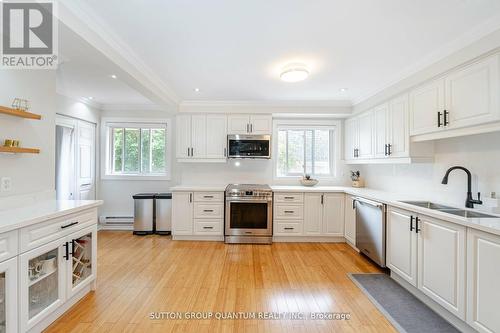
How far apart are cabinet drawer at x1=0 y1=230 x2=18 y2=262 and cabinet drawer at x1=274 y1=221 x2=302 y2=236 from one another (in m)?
3.20

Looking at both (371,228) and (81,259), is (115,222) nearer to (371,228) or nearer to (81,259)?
(81,259)

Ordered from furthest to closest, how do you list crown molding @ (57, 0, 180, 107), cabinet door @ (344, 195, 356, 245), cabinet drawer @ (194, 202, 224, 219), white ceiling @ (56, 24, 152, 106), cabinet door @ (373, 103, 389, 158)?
cabinet drawer @ (194, 202, 224, 219) < cabinet door @ (344, 195, 356, 245) < cabinet door @ (373, 103, 389, 158) < white ceiling @ (56, 24, 152, 106) < crown molding @ (57, 0, 180, 107)

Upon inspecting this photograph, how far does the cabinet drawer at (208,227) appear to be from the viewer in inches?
157

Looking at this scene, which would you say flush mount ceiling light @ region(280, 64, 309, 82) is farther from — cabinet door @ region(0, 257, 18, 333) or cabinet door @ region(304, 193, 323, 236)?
cabinet door @ region(0, 257, 18, 333)

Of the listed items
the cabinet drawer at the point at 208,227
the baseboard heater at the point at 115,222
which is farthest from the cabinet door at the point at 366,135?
the baseboard heater at the point at 115,222

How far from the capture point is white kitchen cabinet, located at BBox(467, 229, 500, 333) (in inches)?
61.3

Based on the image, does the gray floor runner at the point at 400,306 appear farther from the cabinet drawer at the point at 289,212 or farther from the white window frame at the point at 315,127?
the white window frame at the point at 315,127

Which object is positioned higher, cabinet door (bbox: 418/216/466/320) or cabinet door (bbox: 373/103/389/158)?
cabinet door (bbox: 373/103/389/158)

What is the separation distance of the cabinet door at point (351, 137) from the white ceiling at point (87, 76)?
369cm

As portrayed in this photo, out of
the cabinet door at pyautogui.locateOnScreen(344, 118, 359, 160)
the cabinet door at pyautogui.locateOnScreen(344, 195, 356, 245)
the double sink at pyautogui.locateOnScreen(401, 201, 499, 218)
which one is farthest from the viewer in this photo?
the cabinet door at pyautogui.locateOnScreen(344, 118, 359, 160)

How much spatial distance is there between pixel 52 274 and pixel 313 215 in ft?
11.2

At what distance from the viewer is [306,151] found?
4723 millimetres

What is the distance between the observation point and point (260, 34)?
2.07 meters

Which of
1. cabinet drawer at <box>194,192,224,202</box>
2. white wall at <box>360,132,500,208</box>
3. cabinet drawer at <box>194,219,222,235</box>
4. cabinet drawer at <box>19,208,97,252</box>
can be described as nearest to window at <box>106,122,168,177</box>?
cabinet drawer at <box>194,192,224,202</box>
